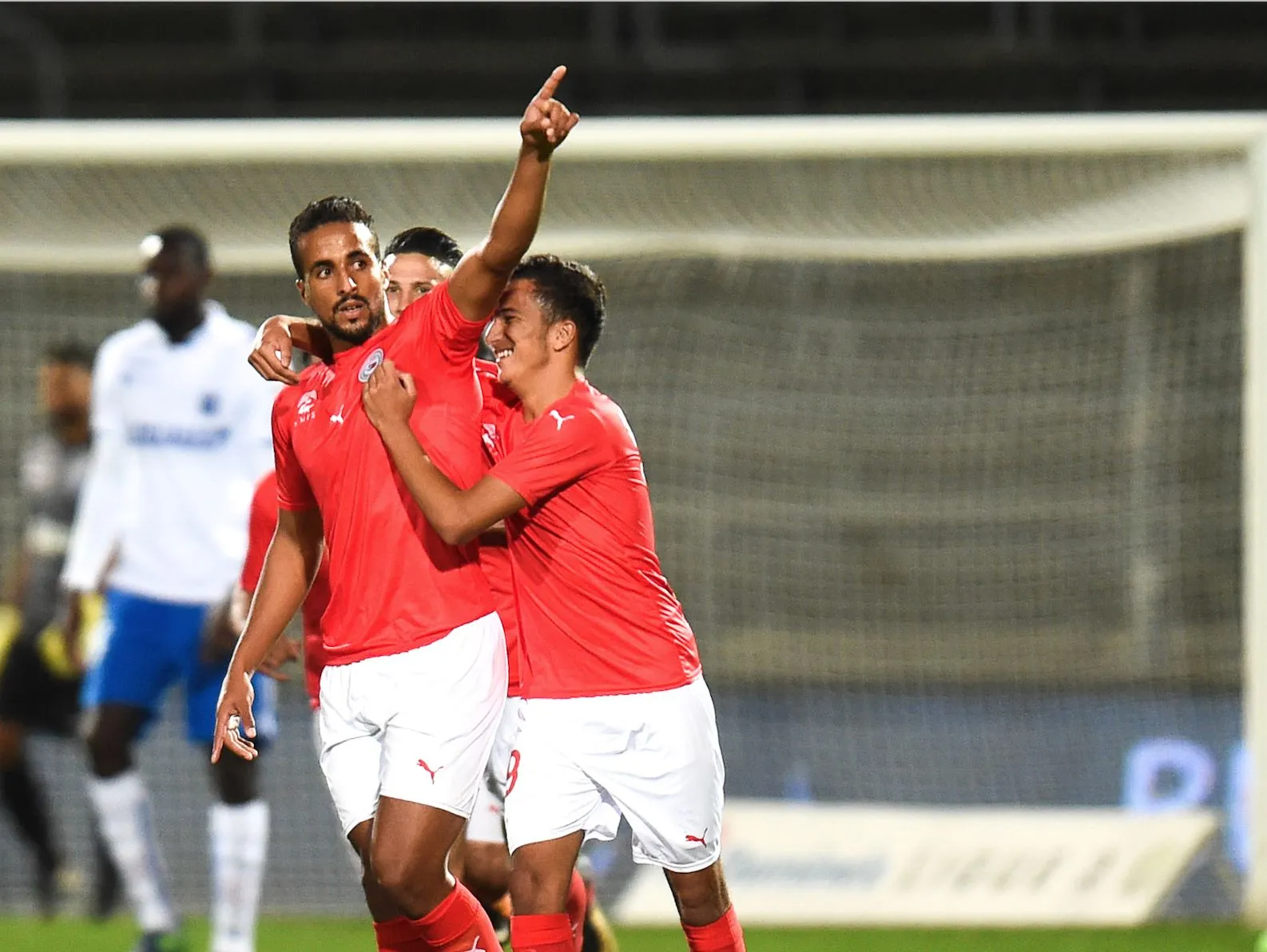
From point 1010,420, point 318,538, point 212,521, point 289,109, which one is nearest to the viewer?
point 318,538

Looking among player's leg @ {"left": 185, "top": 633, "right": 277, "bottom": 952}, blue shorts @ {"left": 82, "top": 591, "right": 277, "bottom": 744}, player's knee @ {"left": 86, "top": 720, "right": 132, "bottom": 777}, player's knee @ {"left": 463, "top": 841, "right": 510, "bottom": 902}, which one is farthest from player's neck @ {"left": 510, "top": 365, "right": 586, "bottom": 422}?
player's knee @ {"left": 86, "top": 720, "right": 132, "bottom": 777}

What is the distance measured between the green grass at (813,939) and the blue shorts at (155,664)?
0.93m

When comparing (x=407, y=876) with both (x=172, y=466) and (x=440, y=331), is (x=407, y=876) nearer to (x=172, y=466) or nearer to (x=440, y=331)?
(x=440, y=331)

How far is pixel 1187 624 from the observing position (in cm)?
1275

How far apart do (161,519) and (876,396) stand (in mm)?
6956

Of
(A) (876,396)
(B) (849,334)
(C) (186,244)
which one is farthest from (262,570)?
(A) (876,396)

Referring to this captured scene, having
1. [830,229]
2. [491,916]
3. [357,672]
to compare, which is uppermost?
[830,229]

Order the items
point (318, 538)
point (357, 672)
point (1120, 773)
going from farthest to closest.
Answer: point (1120, 773) → point (318, 538) → point (357, 672)

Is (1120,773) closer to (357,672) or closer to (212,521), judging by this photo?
(212,521)

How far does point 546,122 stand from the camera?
2.95 m

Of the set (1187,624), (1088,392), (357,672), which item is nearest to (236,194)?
(357,672)

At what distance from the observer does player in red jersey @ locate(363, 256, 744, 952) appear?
11.0 feet

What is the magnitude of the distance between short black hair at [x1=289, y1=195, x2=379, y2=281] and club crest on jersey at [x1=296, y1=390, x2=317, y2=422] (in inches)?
9.3

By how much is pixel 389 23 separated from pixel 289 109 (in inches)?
48.1
